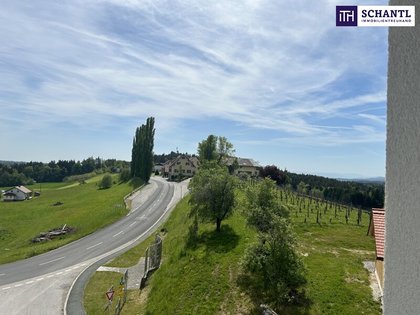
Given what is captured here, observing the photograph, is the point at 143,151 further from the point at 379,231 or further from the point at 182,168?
the point at 379,231

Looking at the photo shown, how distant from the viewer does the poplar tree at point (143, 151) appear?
88500 mm

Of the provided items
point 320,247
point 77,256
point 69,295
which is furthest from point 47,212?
point 320,247

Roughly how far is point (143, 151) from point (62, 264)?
184 ft

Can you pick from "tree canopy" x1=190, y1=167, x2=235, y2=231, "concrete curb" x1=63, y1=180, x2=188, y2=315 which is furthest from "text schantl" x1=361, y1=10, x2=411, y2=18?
"tree canopy" x1=190, y1=167, x2=235, y2=231

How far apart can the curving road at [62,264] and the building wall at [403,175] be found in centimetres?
2743

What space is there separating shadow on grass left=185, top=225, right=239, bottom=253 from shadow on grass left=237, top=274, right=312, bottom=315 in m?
6.30

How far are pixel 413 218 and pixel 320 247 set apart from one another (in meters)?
25.7

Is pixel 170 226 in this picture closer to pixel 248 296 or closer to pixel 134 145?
pixel 248 296

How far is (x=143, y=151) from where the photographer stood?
8925 cm

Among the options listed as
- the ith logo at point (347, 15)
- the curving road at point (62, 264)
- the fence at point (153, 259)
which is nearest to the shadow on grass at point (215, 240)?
the fence at point (153, 259)

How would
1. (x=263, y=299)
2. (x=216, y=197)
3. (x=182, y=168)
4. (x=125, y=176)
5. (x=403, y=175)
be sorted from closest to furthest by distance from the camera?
(x=403, y=175) → (x=263, y=299) → (x=216, y=197) → (x=125, y=176) → (x=182, y=168)

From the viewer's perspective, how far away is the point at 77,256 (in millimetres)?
37531

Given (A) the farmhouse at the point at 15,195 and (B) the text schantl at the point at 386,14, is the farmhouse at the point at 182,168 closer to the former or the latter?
(A) the farmhouse at the point at 15,195

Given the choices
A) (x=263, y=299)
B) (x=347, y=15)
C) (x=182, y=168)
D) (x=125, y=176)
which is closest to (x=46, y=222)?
(x=125, y=176)
